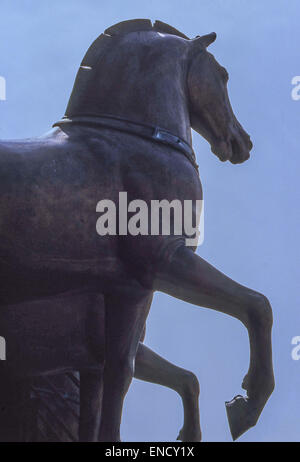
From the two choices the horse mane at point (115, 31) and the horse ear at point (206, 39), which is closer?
the horse mane at point (115, 31)

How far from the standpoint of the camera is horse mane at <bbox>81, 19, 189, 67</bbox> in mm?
5812

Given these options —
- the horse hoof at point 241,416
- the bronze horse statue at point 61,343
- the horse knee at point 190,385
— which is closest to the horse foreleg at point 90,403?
the bronze horse statue at point 61,343

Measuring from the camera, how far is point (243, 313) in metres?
5.22

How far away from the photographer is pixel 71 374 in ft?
18.7

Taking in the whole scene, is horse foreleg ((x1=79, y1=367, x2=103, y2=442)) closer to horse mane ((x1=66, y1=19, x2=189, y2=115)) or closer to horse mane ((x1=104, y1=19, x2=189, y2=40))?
horse mane ((x1=66, y1=19, x2=189, y2=115))

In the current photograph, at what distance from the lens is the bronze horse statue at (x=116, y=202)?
5219 millimetres

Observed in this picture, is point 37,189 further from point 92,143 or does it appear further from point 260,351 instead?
point 260,351

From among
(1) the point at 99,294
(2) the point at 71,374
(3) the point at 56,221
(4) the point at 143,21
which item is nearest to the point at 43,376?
(2) the point at 71,374

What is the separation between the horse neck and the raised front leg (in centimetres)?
106

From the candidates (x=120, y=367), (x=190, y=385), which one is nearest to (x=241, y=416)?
(x=120, y=367)

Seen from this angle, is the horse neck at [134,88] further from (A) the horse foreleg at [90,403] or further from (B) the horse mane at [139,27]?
(A) the horse foreleg at [90,403]

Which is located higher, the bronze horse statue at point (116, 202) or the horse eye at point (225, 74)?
the horse eye at point (225, 74)

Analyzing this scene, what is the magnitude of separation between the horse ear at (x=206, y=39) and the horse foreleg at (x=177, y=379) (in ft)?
6.40

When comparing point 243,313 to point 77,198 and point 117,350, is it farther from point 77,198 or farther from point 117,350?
point 77,198
